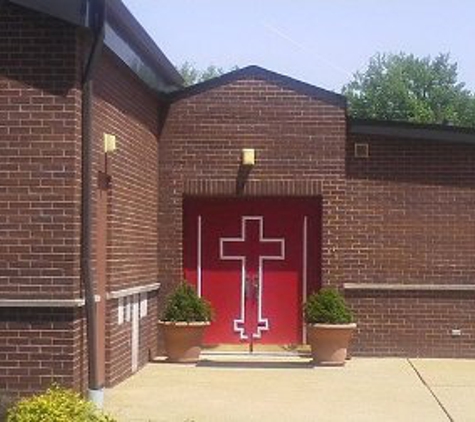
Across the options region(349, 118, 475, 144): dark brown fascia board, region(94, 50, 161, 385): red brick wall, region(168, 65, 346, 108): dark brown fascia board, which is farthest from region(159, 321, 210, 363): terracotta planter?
region(349, 118, 475, 144): dark brown fascia board

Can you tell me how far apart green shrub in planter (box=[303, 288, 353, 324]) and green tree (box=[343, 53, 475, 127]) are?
46366mm

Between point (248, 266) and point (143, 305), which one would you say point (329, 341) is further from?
point (143, 305)

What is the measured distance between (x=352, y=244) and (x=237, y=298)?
6.21ft

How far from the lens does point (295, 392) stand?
40.6 feet

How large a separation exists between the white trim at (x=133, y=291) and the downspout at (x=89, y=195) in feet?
4.81

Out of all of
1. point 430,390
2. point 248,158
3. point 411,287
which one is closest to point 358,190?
point 411,287

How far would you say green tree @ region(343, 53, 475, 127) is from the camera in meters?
61.8

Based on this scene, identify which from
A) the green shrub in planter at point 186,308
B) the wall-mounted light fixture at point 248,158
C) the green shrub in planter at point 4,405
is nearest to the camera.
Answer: the green shrub in planter at point 4,405

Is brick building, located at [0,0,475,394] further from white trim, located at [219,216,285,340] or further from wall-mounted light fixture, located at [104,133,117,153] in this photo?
wall-mounted light fixture, located at [104,133,117,153]

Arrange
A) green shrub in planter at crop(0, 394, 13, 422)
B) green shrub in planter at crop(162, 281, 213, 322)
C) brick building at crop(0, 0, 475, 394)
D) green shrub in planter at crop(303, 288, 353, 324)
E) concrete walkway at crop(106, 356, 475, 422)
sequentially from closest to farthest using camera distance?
green shrub in planter at crop(0, 394, 13, 422)
concrete walkway at crop(106, 356, 475, 422)
green shrub in planter at crop(303, 288, 353, 324)
green shrub in planter at crop(162, 281, 213, 322)
brick building at crop(0, 0, 475, 394)

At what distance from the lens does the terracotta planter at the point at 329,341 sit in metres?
14.8

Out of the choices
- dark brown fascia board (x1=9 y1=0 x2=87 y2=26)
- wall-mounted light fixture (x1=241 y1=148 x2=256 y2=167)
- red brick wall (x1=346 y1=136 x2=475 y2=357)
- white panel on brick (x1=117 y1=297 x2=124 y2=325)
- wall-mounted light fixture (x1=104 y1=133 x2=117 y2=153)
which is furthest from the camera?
red brick wall (x1=346 y1=136 x2=475 y2=357)

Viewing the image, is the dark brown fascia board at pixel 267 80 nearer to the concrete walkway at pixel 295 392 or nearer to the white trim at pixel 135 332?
the white trim at pixel 135 332

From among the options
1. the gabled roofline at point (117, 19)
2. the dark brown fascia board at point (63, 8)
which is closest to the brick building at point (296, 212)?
the gabled roofline at point (117, 19)
